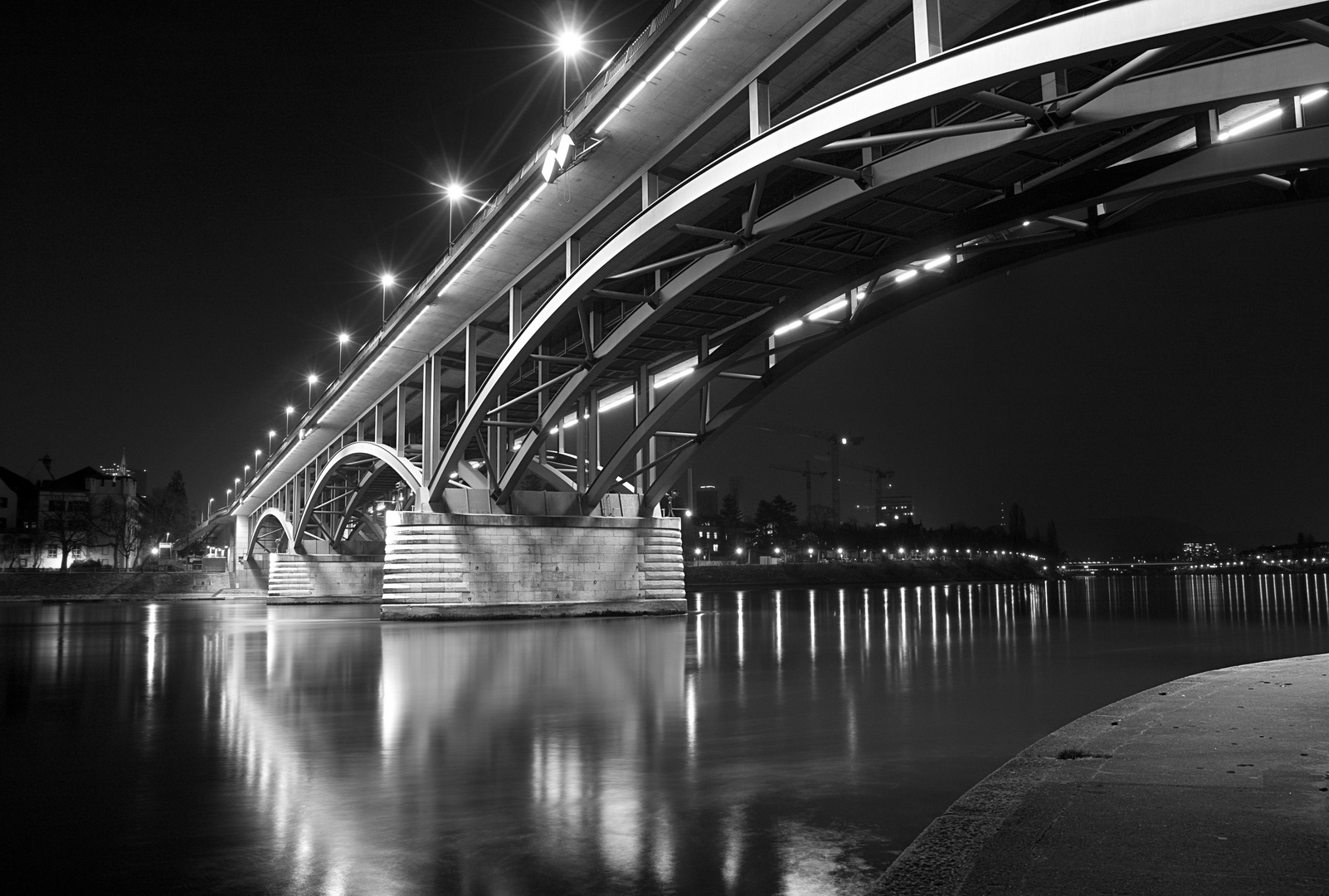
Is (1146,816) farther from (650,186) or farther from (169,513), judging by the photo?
(169,513)

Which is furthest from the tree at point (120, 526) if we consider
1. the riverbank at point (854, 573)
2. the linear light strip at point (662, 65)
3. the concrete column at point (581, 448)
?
the linear light strip at point (662, 65)

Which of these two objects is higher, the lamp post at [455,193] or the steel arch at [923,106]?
the lamp post at [455,193]

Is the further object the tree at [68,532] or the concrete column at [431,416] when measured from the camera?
the tree at [68,532]

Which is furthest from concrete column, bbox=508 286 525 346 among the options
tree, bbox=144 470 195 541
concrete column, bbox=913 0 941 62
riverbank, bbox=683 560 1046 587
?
tree, bbox=144 470 195 541

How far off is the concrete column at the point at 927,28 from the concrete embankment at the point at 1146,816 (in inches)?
321

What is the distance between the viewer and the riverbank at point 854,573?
99.2 m

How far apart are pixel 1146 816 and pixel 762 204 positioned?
19267mm

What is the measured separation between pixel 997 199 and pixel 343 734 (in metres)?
13.9

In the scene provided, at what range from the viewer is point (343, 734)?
11.1 meters

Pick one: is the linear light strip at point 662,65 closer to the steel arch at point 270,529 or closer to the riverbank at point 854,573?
the steel arch at point 270,529

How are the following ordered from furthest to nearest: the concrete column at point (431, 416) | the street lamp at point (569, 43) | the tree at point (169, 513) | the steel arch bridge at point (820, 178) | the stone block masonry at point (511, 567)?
the tree at point (169, 513) → the concrete column at point (431, 416) → the stone block masonry at point (511, 567) → the street lamp at point (569, 43) → the steel arch bridge at point (820, 178)

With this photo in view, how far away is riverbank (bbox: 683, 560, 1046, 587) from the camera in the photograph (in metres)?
99.2

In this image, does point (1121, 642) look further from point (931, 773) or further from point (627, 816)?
point (627, 816)

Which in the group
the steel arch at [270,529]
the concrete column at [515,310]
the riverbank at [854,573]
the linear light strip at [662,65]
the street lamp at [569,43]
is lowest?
the riverbank at [854,573]
